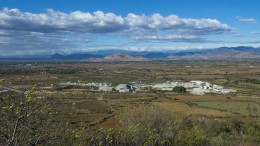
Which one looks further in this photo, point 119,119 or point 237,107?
point 237,107

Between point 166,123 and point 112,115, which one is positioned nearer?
point 166,123

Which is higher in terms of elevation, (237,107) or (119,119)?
(119,119)

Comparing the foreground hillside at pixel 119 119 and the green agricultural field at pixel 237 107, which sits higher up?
the foreground hillside at pixel 119 119

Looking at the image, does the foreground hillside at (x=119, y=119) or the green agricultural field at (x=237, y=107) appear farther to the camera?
the green agricultural field at (x=237, y=107)

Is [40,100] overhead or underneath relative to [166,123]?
overhead

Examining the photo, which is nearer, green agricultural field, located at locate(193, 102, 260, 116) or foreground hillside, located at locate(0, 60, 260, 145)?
foreground hillside, located at locate(0, 60, 260, 145)

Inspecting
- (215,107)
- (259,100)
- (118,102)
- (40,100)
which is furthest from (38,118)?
(259,100)

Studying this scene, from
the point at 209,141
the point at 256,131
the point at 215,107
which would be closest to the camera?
the point at 209,141

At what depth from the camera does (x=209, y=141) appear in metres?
34.8

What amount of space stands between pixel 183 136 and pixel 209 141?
7.77 ft

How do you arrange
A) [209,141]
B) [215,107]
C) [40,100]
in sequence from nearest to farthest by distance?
1. [40,100]
2. [209,141]
3. [215,107]

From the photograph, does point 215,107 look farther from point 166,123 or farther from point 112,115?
point 166,123

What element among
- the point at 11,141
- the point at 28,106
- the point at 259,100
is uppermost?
the point at 28,106

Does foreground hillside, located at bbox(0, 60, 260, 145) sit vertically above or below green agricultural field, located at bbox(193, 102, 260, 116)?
above
